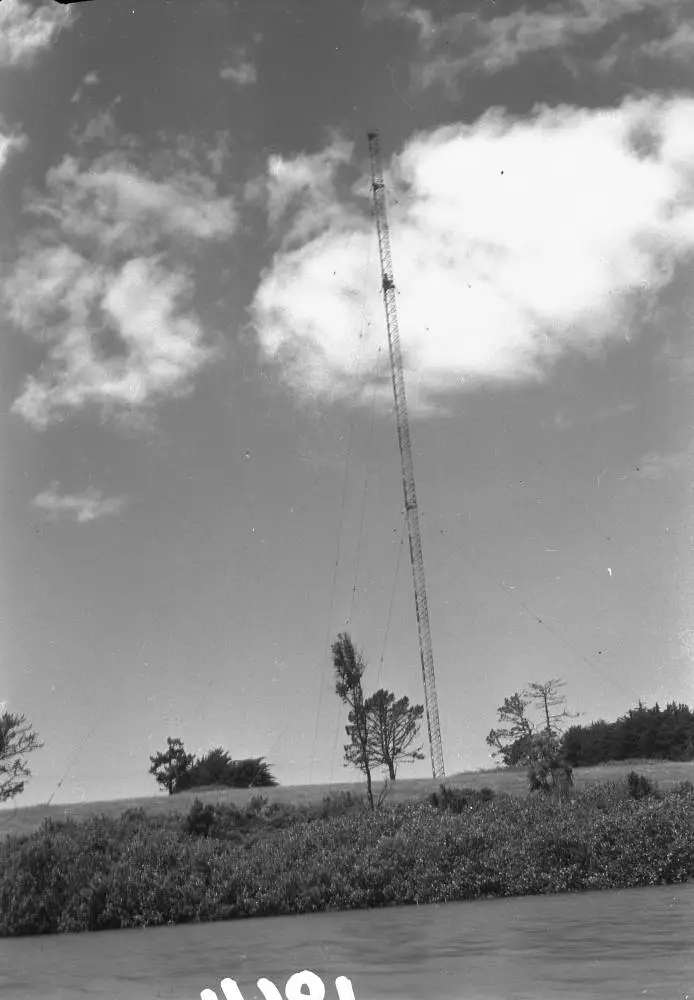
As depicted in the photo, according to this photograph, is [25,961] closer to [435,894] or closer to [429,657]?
[435,894]

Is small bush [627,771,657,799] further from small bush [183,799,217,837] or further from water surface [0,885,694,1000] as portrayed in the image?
small bush [183,799,217,837]

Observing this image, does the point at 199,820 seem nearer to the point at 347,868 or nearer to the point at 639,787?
the point at 347,868

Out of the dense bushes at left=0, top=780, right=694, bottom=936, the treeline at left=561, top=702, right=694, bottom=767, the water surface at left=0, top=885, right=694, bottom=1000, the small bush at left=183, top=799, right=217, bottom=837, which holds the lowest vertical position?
the water surface at left=0, top=885, right=694, bottom=1000

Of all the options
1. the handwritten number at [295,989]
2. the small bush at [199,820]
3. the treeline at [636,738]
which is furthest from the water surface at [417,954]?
the treeline at [636,738]

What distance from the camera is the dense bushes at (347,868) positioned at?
3662 cm

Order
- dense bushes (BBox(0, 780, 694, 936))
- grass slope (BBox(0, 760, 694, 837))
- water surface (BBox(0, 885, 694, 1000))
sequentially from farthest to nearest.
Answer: grass slope (BBox(0, 760, 694, 837)) → dense bushes (BBox(0, 780, 694, 936)) → water surface (BBox(0, 885, 694, 1000))

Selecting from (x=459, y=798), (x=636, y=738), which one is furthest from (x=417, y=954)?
(x=636, y=738)

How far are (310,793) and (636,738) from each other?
18815 mm

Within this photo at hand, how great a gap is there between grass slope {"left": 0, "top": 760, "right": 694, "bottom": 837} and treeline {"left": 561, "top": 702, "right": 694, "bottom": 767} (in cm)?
228

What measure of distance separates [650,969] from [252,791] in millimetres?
37601

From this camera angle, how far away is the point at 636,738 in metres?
58.5

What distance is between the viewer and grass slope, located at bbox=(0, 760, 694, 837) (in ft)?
159

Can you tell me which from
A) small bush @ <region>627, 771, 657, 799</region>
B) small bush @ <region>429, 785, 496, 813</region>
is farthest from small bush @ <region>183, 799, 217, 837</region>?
small bush @ <region>627, 771, 657, 799</region>

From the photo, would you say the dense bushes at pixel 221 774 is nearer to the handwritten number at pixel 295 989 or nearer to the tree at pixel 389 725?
the tree at pixel 389 725
